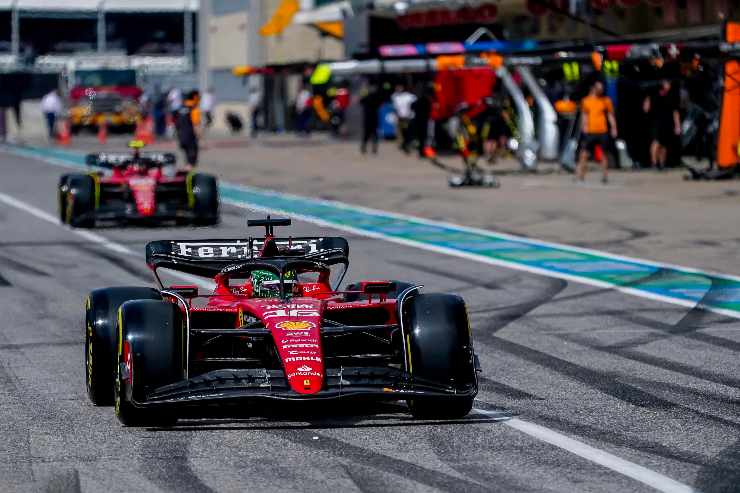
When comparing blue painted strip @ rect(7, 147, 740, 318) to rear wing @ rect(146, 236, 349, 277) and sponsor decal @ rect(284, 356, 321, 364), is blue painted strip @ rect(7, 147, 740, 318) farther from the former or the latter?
sponsor decal @ rect(284, 356, 321, 364)

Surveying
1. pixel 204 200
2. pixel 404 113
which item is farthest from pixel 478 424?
pixel 404 113

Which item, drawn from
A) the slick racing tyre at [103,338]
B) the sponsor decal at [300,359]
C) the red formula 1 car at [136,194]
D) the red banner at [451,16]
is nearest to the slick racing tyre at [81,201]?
the red formula 1 car at [136,194]

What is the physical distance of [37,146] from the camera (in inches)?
1916

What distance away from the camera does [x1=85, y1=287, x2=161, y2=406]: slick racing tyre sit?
337 inches

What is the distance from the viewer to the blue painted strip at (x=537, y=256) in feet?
47.0

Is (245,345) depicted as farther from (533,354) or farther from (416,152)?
(416,152)

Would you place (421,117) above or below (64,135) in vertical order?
above

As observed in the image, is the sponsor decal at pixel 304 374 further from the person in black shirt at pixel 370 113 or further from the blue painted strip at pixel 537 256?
the person in black shirt at pixel 370 113

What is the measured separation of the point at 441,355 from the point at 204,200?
13081 millimetres

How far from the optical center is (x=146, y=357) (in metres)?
7.98

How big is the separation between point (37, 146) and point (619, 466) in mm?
A: 43018

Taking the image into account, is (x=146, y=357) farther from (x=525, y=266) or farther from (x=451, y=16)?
(x=451, y=16)

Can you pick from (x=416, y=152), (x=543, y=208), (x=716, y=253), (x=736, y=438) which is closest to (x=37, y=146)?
(x=416, y=152)

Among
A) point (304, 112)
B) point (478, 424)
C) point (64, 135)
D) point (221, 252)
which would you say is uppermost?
point (221, 252)
